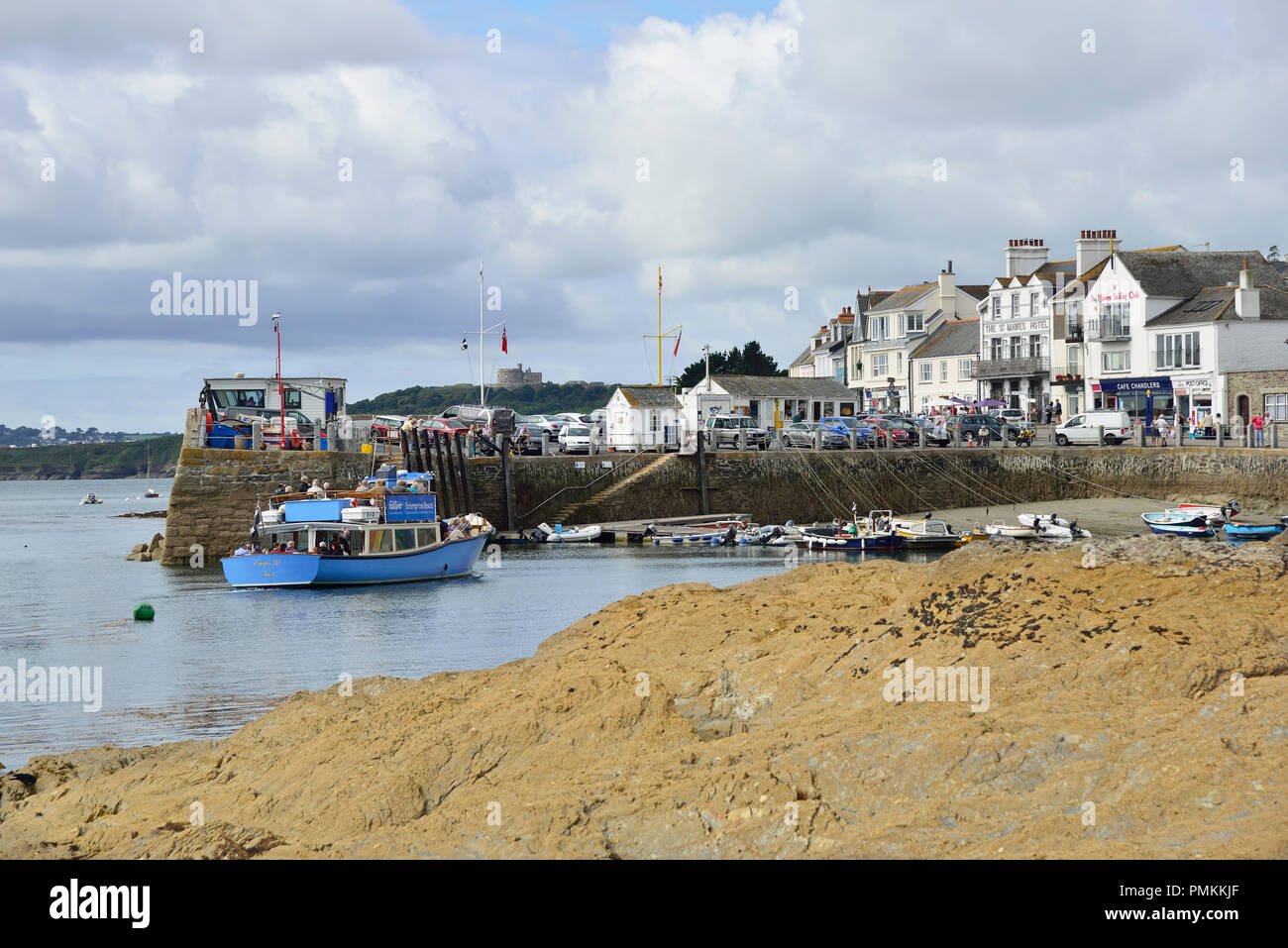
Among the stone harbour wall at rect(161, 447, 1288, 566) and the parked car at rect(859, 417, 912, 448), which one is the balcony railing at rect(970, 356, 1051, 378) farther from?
the parked car at rect(859, 417, 912, 448)

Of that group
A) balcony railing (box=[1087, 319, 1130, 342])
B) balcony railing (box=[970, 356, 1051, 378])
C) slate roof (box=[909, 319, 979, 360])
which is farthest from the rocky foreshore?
slate roof (box=[909, 319, 979, 360])

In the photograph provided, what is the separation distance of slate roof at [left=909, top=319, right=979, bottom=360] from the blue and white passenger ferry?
51134mm

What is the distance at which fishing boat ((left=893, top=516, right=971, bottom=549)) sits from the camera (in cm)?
4456

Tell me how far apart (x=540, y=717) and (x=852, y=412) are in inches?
2630

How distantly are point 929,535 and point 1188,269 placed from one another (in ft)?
112

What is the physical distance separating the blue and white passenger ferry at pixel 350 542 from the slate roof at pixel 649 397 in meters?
28.0

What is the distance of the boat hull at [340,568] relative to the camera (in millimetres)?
36344

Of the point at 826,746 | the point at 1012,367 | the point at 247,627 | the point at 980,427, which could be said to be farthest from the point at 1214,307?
the point at 826,746

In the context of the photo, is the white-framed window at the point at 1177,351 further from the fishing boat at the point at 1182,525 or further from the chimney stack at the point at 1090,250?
the fishing boat at the point at 1182,525

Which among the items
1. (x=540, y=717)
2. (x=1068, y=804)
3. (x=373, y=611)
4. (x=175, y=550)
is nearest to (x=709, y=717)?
(x=540, y=717)

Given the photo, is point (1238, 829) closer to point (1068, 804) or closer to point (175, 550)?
point (1068, 804)

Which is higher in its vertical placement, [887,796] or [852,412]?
[852,412]

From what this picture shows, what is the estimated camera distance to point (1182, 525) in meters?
41.6
